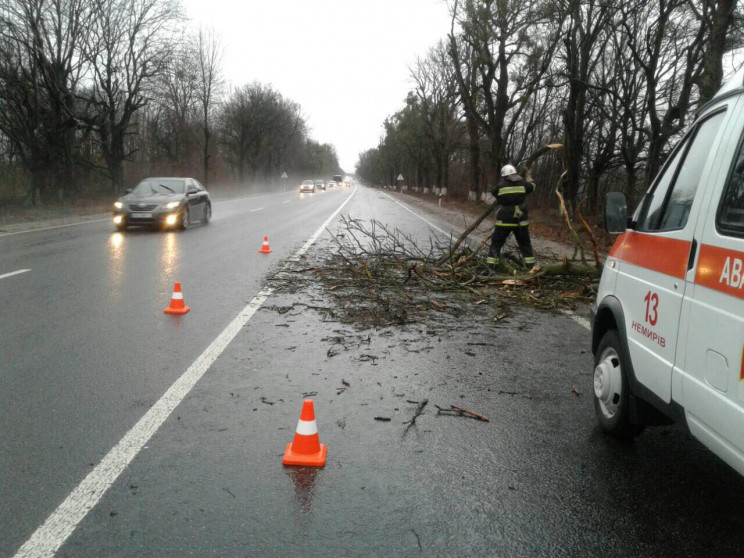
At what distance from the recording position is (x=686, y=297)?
2.81 m

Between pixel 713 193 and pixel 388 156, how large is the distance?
107m

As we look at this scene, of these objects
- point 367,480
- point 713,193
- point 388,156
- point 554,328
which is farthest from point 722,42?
point 388,156

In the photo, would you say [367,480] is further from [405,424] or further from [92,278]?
[92,278]

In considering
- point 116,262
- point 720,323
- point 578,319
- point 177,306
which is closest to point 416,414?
point 720,323

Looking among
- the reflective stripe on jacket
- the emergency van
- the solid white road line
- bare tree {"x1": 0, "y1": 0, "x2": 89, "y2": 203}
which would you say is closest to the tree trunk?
the reflective stripe on jacket

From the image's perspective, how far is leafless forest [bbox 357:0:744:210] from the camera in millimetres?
18141

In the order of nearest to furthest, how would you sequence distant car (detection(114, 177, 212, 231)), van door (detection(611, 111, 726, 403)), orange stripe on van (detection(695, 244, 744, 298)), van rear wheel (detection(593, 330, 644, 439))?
orange stripe on van (detection(695, 244, 744, 298)) → van door (detection(611, 111, 726, 403)) → van rear wheel (detection(593, 330, 644, 439)) → distant car (detection(114, 177, 212, 231))

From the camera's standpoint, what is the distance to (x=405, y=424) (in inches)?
161

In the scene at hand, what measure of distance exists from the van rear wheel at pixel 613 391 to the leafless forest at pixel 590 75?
16.0 ft

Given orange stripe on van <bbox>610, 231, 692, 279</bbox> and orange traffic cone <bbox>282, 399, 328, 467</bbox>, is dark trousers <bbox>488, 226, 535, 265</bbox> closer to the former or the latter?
orange stripe on van <bbox>610, 231, 692, 279</bbox>

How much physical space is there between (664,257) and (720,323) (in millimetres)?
765

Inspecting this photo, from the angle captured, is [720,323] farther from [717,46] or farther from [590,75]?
[590,75]

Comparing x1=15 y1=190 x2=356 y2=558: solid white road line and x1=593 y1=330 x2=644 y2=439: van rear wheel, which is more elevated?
x1=593 y1=330 x2=644 y2=439: van rear wheel

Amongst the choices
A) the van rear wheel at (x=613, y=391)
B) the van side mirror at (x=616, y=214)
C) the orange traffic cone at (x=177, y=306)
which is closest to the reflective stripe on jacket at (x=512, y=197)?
the orange traffic cone at (x=177, y=306)
